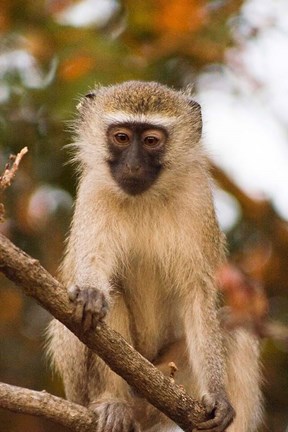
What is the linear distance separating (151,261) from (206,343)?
2.18 feet

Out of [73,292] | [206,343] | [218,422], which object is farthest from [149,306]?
[73,292]

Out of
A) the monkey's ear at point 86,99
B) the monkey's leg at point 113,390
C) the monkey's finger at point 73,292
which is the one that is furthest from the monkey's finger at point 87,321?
the monkey's ear at point 86,99

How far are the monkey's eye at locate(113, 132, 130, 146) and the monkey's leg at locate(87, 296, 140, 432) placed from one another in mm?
1040

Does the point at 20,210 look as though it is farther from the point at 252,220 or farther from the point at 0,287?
the point at 252,220

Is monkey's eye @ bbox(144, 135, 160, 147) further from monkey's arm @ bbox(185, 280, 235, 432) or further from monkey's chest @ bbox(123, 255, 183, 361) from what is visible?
monkey's arm @ bbox(185, 280, 235, 432)

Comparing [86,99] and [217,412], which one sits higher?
[86,99]

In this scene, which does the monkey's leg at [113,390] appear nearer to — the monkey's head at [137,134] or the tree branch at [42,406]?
the tree branch at [42,406]

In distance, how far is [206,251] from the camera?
777cm

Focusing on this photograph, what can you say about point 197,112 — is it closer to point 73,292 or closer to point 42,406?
Result: point 73,292

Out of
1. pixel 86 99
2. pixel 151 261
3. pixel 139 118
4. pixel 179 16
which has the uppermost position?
pixel 179 16

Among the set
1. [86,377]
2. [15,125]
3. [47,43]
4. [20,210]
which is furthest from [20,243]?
[86,377]

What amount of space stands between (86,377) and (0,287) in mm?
2410

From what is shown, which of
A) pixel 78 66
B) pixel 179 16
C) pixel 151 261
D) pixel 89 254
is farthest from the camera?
pixel 179 16

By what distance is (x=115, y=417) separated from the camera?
713 centimetres
